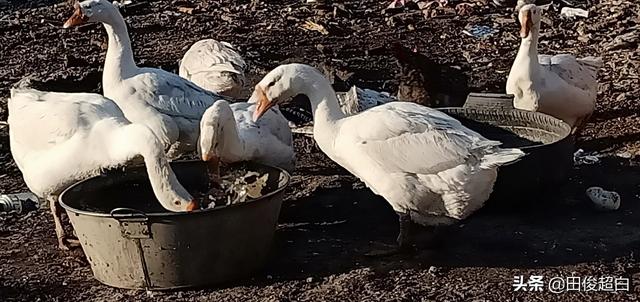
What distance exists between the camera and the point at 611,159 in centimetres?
673

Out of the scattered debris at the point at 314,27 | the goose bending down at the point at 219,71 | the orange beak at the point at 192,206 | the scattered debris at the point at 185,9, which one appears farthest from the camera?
the scattered debris at the point at 185,9

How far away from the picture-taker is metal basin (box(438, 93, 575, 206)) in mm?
5586

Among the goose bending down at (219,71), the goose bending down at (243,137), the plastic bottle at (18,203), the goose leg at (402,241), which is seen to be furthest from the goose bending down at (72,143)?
the goose bending down at (219,71)

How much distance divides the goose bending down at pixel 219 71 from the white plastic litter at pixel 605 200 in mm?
3013

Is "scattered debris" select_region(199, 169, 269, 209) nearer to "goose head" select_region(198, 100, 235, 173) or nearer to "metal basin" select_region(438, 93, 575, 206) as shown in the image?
"goose head" select_region(198, 100, 235, 173)

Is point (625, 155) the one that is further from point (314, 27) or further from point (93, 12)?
point (314, 27)

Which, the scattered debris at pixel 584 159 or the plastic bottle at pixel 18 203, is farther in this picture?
the scattered debris at pixel 584 159

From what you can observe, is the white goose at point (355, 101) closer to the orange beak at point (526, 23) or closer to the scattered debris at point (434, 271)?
the orange beak at point (526, 23)

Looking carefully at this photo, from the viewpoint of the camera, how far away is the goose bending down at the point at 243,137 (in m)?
5.34

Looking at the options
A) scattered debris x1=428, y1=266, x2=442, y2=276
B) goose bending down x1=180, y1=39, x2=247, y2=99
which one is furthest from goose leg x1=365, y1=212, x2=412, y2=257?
goose bending down x1=180, y1=39, x2=247, y2=99

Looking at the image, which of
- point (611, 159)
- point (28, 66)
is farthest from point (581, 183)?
point (28, 66)

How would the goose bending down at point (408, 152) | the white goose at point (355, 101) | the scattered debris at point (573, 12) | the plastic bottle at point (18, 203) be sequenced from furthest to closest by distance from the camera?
the scattered debris at point (573, 12) < the white goose at point (355, 101) < the plastic bottle at point (18, 203) < the goose bending down at point (408, 152)

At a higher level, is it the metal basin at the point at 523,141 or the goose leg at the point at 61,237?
the metal basin at the point at 523,141

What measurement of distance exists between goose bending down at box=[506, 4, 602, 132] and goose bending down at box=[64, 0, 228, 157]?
2.27 m
